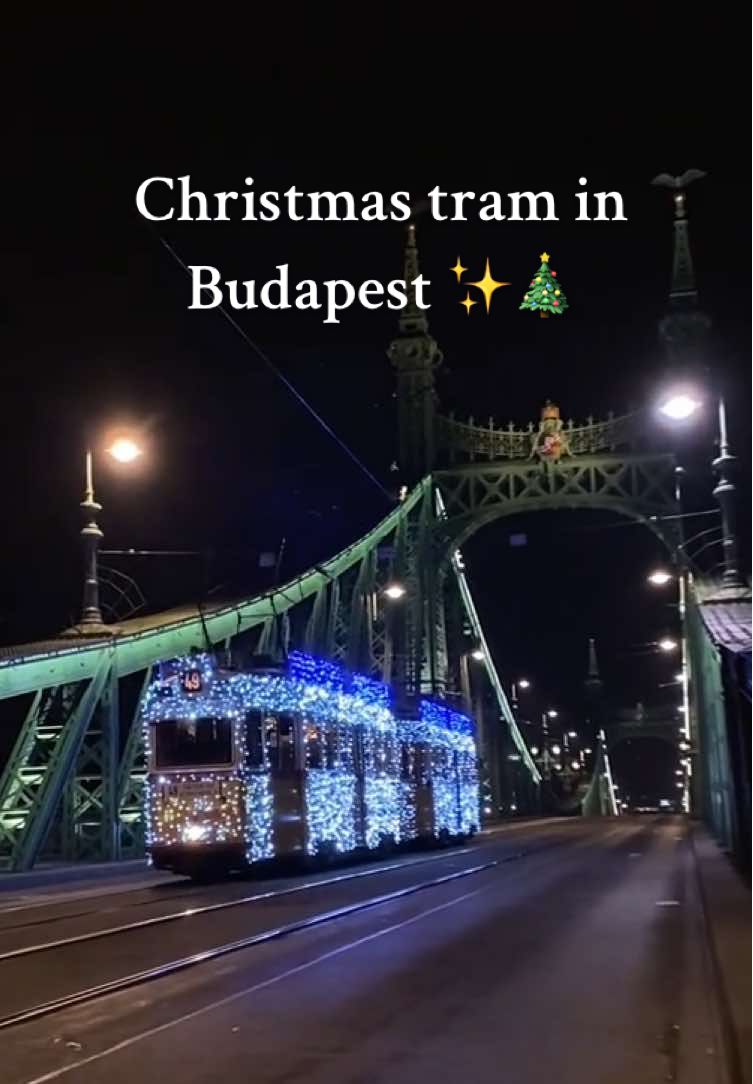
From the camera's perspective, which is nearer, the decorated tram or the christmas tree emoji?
the decorated tram

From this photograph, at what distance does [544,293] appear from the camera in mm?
34719

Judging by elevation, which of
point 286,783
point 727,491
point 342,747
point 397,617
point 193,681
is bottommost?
point 286,783

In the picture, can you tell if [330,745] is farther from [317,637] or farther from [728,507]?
[317,637]

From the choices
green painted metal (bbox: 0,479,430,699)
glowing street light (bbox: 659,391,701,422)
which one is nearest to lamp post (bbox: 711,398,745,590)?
glowing street light (bbox: 659,391,701,422)

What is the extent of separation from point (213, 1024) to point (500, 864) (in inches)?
722

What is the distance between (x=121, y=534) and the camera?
33.7 m

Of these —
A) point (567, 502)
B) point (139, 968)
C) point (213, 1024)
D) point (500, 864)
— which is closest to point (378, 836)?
point (500, 864)

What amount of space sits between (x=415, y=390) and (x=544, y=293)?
17763 millimetres

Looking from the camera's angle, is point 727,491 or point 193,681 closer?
point 727,491

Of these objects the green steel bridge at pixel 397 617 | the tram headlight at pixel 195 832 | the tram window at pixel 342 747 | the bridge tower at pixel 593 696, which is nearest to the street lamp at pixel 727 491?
the green steel bridge at pixel 397 617

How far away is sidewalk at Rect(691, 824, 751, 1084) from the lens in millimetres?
7719

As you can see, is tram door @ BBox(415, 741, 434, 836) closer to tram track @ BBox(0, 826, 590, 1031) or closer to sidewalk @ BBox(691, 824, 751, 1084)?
tram track @ BBox(0, 826, 590, 1031)

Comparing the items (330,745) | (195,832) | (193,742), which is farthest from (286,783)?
(330,745)

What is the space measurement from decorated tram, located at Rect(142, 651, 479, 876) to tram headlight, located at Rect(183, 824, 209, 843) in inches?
0.6
